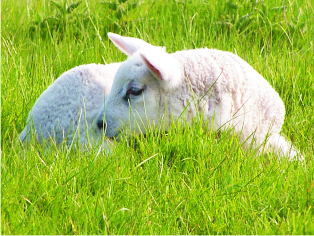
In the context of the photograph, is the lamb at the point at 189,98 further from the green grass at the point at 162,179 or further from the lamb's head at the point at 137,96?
the green grass at the point at 162,179

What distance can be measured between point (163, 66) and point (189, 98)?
288 mm

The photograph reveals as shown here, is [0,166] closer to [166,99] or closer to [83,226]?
[83,226]

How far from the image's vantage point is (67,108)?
10.5ft

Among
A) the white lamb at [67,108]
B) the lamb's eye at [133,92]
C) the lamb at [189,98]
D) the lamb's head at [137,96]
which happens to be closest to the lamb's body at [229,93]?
the lamb at [189,98]

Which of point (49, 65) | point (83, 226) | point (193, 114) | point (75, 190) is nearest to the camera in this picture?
point (83, 226)

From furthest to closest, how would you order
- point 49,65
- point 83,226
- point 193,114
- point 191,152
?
point 49,65 < point 193,114 < point 191,152 < point 83,226

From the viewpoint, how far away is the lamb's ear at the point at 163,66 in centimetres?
283

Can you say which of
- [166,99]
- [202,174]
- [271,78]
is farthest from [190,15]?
[202,174]

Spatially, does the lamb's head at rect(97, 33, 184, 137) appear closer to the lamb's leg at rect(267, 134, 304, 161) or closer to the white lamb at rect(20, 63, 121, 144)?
the white lamb at rect(20, 63, 121, 144)

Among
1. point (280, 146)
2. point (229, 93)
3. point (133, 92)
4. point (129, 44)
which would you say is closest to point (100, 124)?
point (133, 92)

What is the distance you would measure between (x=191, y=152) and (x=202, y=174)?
19 cm

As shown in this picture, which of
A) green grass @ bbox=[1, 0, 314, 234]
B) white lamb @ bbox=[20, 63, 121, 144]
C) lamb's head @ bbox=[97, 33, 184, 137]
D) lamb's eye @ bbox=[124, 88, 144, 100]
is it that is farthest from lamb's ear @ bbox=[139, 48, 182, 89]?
white lamb @ bbox=[20, 63, 121, 144]

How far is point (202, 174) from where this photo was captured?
2656mm

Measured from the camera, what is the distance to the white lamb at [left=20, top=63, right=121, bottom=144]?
3.16 m
